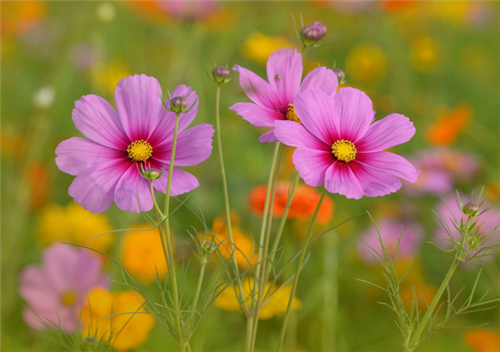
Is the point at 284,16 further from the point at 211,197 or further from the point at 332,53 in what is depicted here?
the point at 211,197

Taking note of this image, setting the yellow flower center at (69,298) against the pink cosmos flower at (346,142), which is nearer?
the pink cosmos flower at (346,142)

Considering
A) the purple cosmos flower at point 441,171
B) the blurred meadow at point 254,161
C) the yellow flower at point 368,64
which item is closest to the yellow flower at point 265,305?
the blurred meadow at point 254,161

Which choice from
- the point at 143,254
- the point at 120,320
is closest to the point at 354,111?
the point at 120,320

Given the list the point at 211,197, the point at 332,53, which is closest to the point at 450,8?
the point at 332,53

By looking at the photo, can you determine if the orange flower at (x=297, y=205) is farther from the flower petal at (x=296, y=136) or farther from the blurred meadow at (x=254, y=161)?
the flower petal at (x=296, y=136)

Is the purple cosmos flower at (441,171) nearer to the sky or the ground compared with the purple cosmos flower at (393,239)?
nearer to the sky

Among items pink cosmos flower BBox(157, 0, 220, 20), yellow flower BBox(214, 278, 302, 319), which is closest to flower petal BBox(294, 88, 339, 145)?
yellow flower BBox(214, 278, 302, 319)

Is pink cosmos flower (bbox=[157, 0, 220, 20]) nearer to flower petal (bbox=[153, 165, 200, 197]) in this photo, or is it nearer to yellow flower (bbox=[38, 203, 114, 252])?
yellow flower (bbox=[38, 203, 114, 252])
